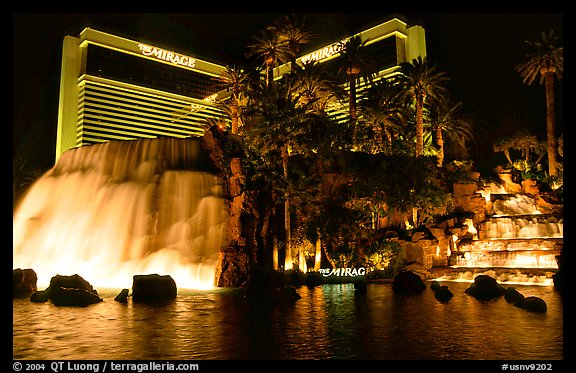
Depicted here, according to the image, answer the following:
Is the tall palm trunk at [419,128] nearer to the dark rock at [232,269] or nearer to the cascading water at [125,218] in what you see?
the cascading water at [125,218]

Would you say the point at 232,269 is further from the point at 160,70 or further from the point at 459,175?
the point at 160,70

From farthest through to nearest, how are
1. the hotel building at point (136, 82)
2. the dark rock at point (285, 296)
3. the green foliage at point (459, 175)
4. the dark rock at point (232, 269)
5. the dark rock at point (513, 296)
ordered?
1. the hotel building at point (136, 82)
2. the green foliage at point (459, 175)
3. the dark rock at point (232, 269)
4. the dark rock at point (285, 296)
5. the dark rock at point (513, 296)

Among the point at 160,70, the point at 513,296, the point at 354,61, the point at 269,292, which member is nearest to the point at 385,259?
the point at 269,292

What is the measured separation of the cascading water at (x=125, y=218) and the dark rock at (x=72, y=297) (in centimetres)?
723

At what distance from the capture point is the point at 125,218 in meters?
28.4

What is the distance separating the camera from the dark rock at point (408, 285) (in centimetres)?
1969

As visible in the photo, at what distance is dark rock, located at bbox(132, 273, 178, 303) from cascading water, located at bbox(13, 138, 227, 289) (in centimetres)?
619

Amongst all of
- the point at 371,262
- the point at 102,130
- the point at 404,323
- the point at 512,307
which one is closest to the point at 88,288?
the point at 404,323

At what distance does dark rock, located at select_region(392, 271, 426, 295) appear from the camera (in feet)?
64.6

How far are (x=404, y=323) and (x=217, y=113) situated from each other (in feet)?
295

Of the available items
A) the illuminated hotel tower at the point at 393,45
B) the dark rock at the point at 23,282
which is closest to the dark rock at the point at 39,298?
the dark rock at the point at 23,282

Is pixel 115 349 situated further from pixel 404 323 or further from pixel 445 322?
pixel 445 322

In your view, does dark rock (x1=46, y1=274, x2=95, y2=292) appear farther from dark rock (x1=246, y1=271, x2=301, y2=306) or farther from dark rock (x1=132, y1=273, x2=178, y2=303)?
dark rock (x1=246, y1=271, x2=301, y2=306)

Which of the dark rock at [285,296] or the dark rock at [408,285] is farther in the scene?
the dark rock at [408,285]
